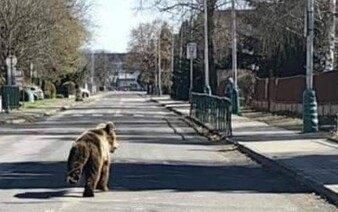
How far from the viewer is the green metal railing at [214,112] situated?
98.2 feet

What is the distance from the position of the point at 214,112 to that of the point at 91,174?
19.9 m

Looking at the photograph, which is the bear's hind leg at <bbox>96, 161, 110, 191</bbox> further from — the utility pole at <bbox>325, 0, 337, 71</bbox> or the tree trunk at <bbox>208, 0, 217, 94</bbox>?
the tree trunk at <bbox>208, 0, 217, 94</bbox>

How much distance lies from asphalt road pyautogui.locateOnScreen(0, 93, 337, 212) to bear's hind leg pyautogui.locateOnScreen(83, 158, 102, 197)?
20cm

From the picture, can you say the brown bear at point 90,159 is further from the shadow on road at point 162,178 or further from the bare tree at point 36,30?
the bare tree at point 36,30

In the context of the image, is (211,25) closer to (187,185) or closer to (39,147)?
(39,147)

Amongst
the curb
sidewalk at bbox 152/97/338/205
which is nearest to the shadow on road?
the curb

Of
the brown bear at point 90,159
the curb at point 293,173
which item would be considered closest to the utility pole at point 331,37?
the curb at point 293,173

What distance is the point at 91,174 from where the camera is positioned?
13.8m

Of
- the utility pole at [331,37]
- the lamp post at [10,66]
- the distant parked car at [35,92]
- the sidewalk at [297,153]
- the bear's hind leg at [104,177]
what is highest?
the utility pole at [331,37]

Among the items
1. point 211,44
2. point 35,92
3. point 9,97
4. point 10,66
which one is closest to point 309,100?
point 10,66

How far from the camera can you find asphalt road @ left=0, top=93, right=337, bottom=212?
1324 centimetres

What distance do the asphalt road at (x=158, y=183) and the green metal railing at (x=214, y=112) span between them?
3.17 meters

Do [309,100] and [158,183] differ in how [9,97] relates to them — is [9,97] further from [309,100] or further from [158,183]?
[158,183]

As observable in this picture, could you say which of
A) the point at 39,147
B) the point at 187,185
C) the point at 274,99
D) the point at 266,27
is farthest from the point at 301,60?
the point at 187,185
